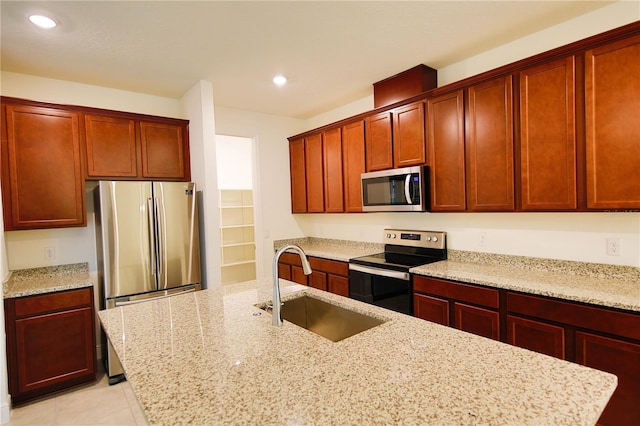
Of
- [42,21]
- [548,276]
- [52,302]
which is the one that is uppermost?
[42,21]

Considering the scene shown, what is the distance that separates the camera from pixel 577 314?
1.90m

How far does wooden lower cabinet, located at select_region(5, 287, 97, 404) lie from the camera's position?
2.50 meters

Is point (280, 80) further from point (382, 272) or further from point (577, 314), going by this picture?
point (577, 314)

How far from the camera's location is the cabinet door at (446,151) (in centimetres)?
273

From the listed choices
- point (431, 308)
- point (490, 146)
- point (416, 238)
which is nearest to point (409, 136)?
point (490, 146)

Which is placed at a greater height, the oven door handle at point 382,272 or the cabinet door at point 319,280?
the oven door handle at point 382,272

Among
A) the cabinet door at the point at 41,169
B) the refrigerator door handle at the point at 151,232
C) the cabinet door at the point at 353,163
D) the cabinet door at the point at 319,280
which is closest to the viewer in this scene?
the cabinet door at the point at 41,169

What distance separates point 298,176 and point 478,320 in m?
2.85

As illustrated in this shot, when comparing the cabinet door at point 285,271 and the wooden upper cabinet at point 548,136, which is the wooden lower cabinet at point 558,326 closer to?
→ the wooden upper cabinet at point 548,136

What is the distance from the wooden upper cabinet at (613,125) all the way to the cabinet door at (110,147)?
364cm

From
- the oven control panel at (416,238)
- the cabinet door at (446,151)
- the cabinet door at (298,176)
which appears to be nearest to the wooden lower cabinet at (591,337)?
the cabinet door at (446,151)

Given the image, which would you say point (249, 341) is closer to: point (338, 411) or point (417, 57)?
point (338, 411)

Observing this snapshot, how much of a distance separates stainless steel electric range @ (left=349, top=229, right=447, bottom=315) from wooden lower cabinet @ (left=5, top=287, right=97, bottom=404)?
2355 mm

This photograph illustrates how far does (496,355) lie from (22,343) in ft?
10.5
